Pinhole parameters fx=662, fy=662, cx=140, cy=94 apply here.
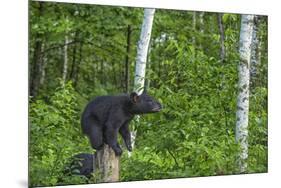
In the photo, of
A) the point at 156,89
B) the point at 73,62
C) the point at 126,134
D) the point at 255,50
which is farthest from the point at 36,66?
the point at 255,50

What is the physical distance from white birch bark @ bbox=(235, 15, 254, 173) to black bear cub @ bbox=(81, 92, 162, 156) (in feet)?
3.68

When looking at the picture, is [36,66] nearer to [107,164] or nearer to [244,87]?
[107,164]

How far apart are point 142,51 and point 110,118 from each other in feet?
2.29

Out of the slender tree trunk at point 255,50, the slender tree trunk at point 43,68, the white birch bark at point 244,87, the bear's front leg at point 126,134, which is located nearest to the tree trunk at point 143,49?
the bear's front leg at point 126,134

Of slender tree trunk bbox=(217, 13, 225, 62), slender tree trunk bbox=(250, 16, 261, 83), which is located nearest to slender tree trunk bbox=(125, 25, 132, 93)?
slender tree trunk bbox=(217, 13, 225, 62)

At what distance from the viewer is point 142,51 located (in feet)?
19.4

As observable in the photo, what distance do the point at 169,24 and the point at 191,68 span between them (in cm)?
48

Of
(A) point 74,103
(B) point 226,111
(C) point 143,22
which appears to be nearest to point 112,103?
(A) point 74,103

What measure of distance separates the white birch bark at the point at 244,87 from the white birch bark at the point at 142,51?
100 cm

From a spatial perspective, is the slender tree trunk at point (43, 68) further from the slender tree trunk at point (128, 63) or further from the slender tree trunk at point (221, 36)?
the slender tree trunk at point (221, 36)

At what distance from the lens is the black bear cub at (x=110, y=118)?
5621 mm

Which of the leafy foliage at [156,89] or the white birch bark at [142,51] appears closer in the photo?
the leafy foliage at [156,89]

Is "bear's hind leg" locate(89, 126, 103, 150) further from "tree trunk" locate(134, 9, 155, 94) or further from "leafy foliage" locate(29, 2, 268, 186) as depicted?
"tree trunk" locate(134, 9, 155, 94)

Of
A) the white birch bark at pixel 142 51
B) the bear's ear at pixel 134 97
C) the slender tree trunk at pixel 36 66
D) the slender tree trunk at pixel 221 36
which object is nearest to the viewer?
the slender tree trunk at pixel 36 66
